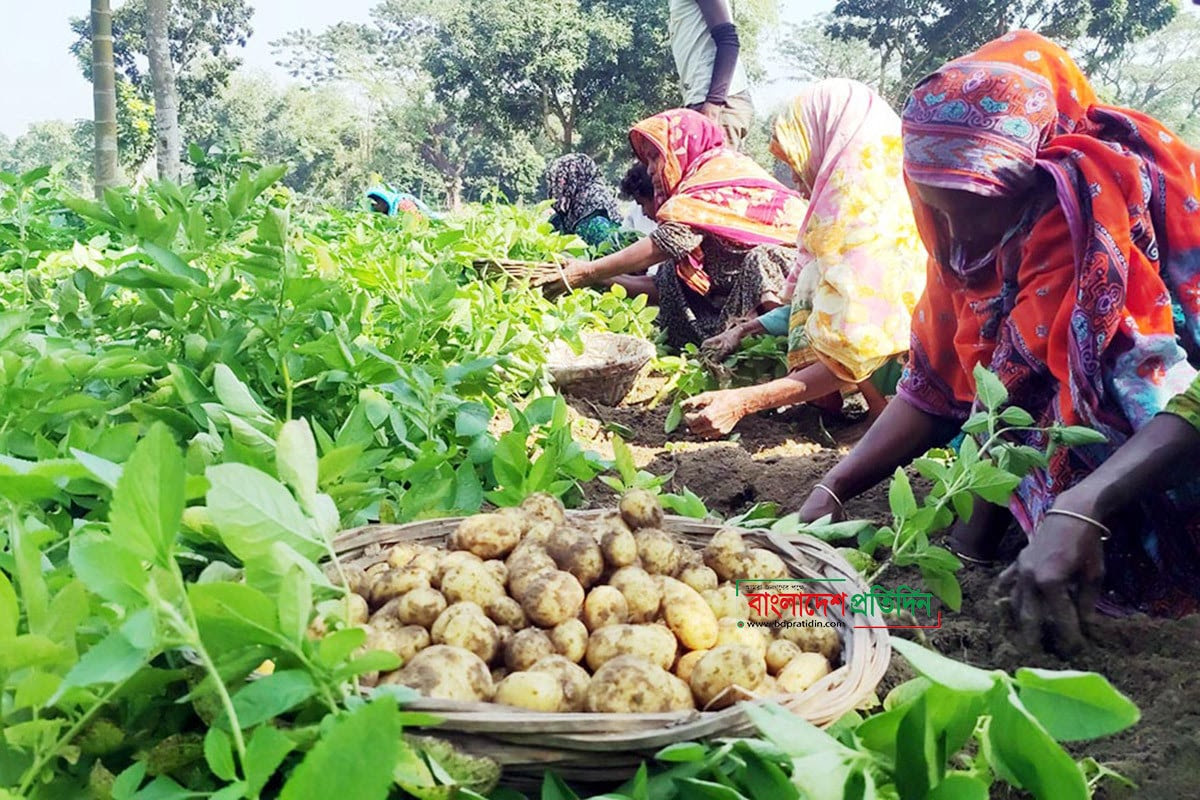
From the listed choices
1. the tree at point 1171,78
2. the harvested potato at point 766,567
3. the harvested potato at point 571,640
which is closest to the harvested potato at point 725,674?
the harvested potato at point 571,640

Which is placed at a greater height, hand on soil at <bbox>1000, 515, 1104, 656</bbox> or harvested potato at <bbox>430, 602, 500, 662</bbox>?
harvested potato at <bbox>430, 602, 500, 662</bbox>

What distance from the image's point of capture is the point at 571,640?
3.44 ft

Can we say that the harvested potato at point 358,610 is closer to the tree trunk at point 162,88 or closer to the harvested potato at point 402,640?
the harvested potato at point 402,640

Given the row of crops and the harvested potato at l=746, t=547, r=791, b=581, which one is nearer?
A: the row of crops

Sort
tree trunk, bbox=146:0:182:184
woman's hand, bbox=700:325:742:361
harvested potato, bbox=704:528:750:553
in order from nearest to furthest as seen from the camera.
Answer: harvested potato, bbox=704:528:750:553 → woman's hand, bbox=700:325:742:361 → tree trunk, bbox=146:0:182:184

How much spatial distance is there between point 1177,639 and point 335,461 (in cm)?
145

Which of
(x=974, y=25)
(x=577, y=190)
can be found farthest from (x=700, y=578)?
(x=974, y=25)

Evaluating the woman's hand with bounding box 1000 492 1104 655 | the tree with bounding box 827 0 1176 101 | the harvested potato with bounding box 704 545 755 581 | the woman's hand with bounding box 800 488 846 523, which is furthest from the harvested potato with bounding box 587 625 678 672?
the tree with bounding box 827 0 1176 101

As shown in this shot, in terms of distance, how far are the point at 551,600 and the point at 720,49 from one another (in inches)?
201

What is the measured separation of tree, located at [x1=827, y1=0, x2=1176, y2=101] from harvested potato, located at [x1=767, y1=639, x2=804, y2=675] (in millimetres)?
24359

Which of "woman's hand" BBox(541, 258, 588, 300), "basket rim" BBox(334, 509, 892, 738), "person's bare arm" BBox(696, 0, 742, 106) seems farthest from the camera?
"person's bare arm" BBox(696, 0, 742, 106)

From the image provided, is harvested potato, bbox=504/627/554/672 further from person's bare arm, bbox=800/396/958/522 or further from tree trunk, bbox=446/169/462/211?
tree trunk, bbox=446/169/462/211

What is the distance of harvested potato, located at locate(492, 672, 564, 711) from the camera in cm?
91

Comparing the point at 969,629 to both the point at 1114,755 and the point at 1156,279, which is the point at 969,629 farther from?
the point at 1156,279
